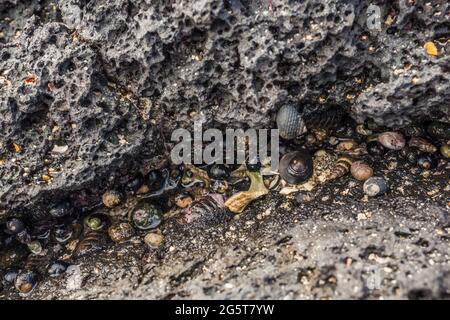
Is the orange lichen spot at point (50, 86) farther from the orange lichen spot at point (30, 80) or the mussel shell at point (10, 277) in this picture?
the mussel shell at point (10, 277)

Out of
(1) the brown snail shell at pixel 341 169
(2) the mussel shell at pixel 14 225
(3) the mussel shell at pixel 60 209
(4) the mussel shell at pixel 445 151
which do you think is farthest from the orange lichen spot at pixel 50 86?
(4) the mussel shell at pixel 445 151

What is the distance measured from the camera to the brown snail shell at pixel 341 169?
419 cm

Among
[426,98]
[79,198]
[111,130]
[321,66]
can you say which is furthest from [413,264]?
[79,198]

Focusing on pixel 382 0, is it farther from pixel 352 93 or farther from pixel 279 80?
pixel 279 80

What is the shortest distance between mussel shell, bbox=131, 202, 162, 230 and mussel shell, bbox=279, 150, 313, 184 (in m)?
1.34

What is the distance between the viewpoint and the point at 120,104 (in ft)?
13.2

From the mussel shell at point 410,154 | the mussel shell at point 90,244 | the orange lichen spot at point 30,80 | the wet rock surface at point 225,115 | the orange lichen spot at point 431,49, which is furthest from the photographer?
the mussel shell at point 90,244

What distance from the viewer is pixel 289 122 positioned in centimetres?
398

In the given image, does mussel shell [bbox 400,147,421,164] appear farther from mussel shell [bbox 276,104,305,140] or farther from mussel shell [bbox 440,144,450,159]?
mussel shell [bbox 276,104,305,140]

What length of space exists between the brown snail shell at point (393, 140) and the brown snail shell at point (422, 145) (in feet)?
0.27

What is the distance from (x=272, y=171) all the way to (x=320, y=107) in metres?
0.81
